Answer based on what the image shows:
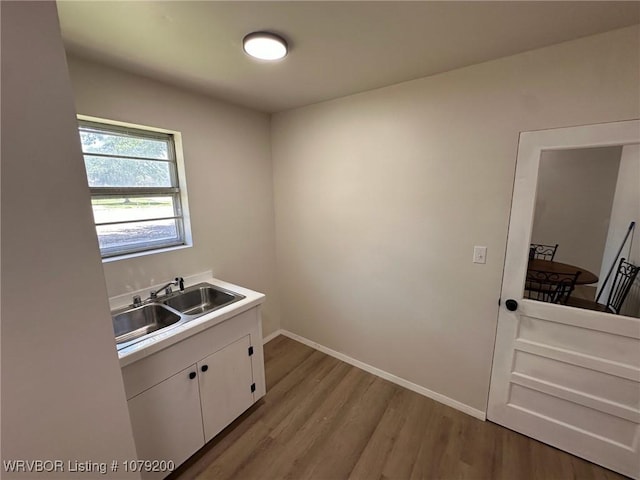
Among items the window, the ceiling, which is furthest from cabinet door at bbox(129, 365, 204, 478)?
the ceiling

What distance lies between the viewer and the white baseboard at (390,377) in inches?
79.7

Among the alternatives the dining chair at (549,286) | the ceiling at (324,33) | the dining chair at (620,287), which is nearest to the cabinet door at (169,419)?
the ceiling at (324,33)

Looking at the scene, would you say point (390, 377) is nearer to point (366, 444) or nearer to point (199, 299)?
point (366, 444)

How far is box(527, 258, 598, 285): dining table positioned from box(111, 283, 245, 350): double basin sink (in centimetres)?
193

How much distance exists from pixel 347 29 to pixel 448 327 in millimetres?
2001

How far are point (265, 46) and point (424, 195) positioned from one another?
137 cm

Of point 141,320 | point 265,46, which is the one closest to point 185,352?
point 141,320

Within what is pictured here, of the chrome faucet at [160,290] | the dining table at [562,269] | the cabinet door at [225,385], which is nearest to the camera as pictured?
the dining table at [562,269]

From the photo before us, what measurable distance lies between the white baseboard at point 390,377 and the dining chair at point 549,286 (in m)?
0.97

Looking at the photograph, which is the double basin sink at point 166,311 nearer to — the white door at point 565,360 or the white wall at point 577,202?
the white door at point 565,360

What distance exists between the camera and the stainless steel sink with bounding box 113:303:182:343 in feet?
5.76

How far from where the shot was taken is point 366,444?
1.79 m

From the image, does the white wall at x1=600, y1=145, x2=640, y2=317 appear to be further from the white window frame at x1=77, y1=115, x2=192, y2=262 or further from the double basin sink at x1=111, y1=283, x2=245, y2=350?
the white window frame at x1=77, y1=115, x2=192, y2=262

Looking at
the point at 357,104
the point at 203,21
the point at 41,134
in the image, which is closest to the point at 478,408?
the point at 357,104
